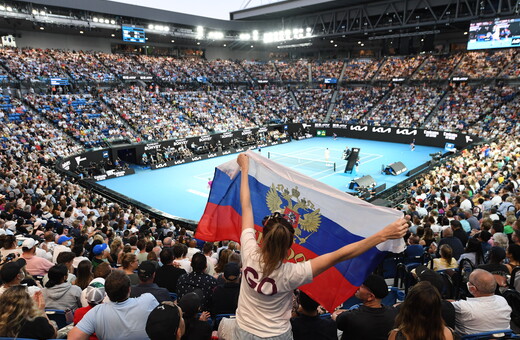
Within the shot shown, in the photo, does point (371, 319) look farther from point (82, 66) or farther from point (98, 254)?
point (82, 66)

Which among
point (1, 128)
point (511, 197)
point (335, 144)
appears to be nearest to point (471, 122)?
point (335, 144)

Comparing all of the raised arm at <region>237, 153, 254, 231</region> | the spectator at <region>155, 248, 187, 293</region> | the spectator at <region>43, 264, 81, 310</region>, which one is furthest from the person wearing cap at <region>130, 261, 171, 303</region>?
the raised arm at <region>237, 153, 254, 231</region>

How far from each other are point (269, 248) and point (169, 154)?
34276 mm

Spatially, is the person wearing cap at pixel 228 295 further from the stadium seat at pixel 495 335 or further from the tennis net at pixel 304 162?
the tennis net at pixel 304 162

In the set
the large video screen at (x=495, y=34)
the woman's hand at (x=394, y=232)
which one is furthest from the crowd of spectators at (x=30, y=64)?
the large video screen at (x=495, y=34)

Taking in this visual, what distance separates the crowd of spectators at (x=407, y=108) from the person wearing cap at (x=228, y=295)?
44766 mm

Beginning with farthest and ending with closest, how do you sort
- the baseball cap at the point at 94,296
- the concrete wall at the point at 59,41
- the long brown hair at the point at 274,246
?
the concrete wall at the point at 59,41, the baseball cap at the point at 94,296, the long brown hair at the point at 274,246

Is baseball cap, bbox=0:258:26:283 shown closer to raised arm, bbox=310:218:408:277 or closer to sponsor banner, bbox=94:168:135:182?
raised arm, bbox=310:218:408:277

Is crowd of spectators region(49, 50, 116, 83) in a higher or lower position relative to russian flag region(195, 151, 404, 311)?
higher

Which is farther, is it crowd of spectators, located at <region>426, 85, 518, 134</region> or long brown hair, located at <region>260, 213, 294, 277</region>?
crowd of spectators, located at <region>426, 85, 518, 134</region>

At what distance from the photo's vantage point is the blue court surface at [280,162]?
23547 mm

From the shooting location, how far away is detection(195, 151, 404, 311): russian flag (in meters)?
3.96

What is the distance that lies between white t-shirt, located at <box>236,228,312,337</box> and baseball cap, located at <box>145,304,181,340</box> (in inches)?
29.1

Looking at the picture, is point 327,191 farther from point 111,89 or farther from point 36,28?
point 36,28
